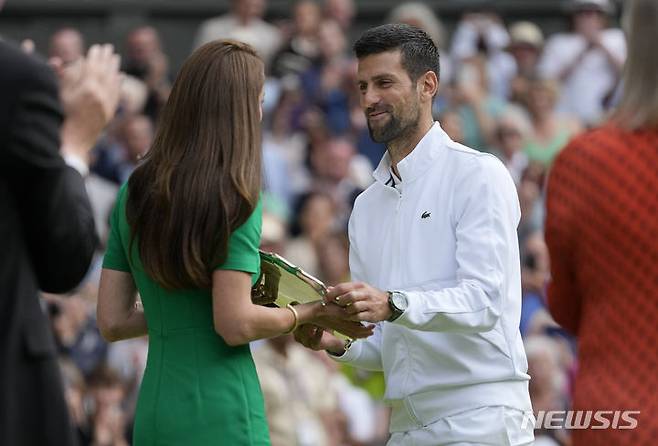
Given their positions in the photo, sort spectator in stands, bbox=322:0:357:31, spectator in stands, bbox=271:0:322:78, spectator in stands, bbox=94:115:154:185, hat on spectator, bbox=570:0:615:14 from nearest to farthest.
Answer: spectator in stands, bbox=94:115:154:185 < spectator in stands, bbox=271:0:322:78 < hat on spectator, bbox=570:0:615:14 < spectator in stands, bbox=322:0:357:31

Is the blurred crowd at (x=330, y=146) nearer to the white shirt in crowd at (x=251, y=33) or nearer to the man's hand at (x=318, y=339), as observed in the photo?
the white shirt in crowd at (x=251, y=33)

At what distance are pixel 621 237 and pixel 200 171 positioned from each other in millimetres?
1387

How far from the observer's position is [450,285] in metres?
5.01

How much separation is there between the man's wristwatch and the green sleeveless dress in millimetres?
468

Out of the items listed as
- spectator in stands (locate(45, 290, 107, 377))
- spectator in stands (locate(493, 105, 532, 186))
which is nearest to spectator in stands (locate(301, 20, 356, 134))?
spectator in stands (locate(493, 105, 532, 186))

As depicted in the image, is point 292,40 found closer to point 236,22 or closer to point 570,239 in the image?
point 236,22

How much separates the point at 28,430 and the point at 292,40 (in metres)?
9.63

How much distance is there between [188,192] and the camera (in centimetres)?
456

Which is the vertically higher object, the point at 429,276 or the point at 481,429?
the point at 429,276

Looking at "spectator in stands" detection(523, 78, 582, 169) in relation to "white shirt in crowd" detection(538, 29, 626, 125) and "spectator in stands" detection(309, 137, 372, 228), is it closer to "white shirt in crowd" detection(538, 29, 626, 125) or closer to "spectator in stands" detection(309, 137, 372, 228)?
"white shirt in crowd" detection(538, 29, 626, 125)

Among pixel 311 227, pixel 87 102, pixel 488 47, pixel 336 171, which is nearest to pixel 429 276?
pixel 87 102

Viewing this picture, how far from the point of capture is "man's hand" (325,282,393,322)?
4758mm

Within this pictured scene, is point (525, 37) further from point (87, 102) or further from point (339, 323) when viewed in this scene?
point (87, 102)

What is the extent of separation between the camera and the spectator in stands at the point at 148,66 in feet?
40.7
